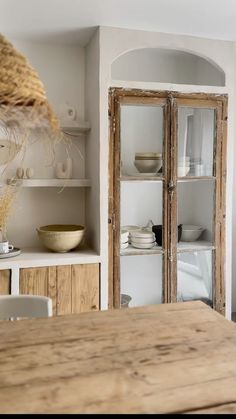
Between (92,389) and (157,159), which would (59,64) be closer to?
(157,159)

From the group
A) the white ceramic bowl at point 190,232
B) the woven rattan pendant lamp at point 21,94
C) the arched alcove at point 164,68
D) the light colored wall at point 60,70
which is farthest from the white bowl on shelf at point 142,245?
the woven rattan pendant lamp at point 21,94

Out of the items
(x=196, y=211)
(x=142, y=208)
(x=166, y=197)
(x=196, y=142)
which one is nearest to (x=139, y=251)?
(x=142, y=208)

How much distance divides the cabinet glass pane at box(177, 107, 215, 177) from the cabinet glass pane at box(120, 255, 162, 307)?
70 centimetres

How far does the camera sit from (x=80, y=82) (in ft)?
10.3

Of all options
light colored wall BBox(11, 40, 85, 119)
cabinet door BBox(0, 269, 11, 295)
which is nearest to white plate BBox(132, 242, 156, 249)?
cabinet door BBox(0, 269, 11, 295)

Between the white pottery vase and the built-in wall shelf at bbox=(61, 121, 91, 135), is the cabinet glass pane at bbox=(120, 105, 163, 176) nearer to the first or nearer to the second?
the built-in wall shelf at bbox=(61, 121, 91, 135)

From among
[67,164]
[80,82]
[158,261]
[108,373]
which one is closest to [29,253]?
[67,164]

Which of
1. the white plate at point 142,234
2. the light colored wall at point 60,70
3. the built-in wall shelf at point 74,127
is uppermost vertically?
the light colored wall at point 60,70

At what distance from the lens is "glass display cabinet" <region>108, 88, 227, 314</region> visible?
280cm

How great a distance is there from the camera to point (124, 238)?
2881 mm

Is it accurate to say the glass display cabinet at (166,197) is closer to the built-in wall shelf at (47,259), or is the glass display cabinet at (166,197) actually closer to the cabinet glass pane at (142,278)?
the cabinet glass pane at (142,278)

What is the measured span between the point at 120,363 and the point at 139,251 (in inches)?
63.8

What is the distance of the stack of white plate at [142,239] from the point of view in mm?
2924

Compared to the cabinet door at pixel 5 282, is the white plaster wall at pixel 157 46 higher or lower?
higher
